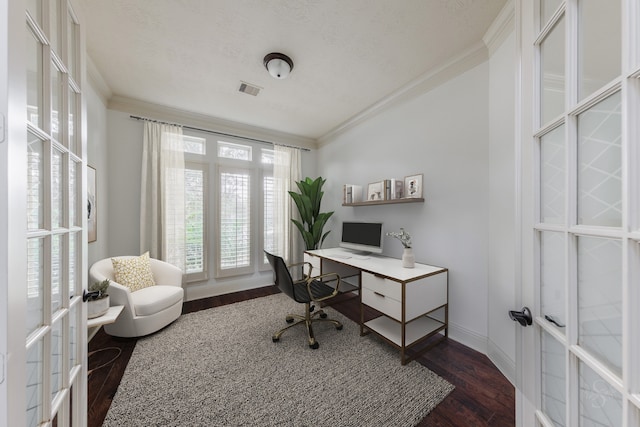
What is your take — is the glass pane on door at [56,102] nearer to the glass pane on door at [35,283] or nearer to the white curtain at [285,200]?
the glass pane on door at [35,283]

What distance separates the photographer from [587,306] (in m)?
0.58

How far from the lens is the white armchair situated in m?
2.05

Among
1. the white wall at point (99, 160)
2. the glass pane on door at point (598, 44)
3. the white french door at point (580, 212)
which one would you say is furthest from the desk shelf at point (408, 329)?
the white wall at point (99, 160)

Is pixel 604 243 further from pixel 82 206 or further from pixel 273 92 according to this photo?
pixel 273 92

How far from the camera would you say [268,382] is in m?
1.59

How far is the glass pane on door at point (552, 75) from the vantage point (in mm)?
670

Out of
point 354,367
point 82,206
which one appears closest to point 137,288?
point 82,206

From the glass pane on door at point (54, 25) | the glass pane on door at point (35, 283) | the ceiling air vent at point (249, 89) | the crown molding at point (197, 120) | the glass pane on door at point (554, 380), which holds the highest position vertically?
the ceiling air vent at point (249, 89)

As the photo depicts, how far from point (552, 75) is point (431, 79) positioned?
185 centimetres

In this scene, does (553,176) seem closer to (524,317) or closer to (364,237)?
(524,317)

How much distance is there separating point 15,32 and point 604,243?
149cm

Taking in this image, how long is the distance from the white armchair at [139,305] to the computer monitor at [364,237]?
7.16 ft

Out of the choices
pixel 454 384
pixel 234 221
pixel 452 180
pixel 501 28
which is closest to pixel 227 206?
pixel 234 221

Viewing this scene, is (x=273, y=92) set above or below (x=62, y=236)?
above
